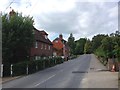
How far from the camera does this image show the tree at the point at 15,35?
35.7 meters

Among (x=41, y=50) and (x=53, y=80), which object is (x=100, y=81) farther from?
(x=41, y=50)

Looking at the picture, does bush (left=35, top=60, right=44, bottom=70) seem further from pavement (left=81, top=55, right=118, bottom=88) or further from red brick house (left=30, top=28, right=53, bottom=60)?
pavement (left=81, top=55, right=118, bottom=88)

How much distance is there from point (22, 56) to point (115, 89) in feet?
80.2

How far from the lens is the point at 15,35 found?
37062 mm

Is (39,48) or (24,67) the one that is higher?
(39,48)

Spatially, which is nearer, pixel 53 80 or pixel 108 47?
pixel 53 80

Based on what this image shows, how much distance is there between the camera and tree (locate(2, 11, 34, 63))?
3572 centimetres

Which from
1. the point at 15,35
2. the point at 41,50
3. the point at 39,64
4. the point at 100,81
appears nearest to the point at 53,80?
the point at 100,81

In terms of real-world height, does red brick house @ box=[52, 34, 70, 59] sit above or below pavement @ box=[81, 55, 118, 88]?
above

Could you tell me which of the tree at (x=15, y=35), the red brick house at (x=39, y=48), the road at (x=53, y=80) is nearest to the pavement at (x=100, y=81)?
the road at (x=53, y=80)

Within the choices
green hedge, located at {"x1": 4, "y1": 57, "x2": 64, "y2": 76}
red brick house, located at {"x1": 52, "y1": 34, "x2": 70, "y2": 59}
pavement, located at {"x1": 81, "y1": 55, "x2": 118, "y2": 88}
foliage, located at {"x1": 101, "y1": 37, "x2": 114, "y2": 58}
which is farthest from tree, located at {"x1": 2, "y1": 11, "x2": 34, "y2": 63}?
red brick house, located at {"x1": 52, "y1": 34, "x2": 70, "y2": 59}

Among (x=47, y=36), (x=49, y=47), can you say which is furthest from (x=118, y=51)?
(x=47, y=36)

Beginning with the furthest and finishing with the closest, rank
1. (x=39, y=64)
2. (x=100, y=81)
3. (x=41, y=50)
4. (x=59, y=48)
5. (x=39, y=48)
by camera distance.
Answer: (x=59, y=48), (x=41, y=50), (x=39, y=48), (x=39, y=64), (x=100, y=81)

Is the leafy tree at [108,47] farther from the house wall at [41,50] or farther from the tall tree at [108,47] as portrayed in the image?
the house wall at [41,50]
